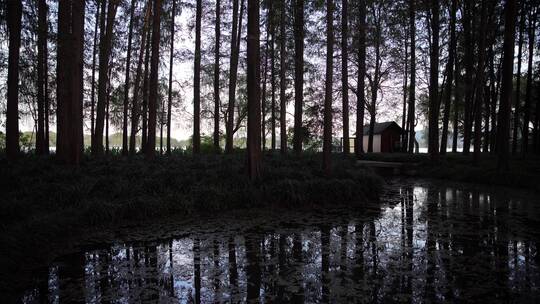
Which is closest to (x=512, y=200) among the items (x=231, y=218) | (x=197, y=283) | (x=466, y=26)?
(x=231, y=218)

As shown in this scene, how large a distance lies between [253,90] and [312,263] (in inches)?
213

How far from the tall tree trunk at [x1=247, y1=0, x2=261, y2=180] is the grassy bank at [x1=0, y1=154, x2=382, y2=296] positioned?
470mm

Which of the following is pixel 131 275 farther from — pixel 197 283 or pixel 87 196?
pixel 87 196

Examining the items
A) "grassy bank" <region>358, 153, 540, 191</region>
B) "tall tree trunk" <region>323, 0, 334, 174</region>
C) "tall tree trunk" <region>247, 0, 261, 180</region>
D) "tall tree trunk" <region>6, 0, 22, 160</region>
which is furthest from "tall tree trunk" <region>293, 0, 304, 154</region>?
"tall tree trunk" <region>6, 0, 22, 160</region>

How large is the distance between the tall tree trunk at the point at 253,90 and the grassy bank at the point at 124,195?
470 millimetres

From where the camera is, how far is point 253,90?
28.0ft

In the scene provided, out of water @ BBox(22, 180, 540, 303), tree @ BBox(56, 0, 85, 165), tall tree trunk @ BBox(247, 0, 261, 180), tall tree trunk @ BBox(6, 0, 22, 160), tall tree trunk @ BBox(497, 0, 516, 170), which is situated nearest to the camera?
water @ BBox(22, 180, 540, 303)

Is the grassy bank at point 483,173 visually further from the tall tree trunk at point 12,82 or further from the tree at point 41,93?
the tree at point 41,93

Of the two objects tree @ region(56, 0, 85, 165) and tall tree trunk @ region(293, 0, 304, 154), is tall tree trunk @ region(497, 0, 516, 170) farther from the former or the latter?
tree @ region(56, 0, 85, 165)

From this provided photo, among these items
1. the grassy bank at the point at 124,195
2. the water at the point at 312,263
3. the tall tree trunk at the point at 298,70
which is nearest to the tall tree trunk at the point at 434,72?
the tall tree trunk at the point at 298,70

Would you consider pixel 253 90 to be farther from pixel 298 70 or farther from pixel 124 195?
pixel 298 70

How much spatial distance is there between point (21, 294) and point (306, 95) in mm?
24178

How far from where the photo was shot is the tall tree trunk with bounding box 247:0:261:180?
8312 millimetres

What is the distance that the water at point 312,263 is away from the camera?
3.37 meters
